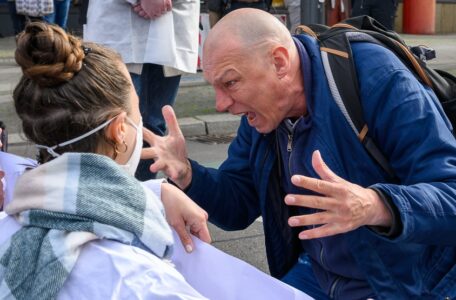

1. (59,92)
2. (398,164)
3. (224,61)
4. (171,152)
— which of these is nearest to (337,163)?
(398,164)

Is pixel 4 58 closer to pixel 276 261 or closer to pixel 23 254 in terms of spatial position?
pixel 276 261

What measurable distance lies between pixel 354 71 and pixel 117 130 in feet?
2.36

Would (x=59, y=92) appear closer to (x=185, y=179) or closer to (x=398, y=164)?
(x=185, y=179)

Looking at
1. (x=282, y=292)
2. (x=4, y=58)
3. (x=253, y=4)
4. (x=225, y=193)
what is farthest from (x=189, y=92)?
(x=282, y=292)

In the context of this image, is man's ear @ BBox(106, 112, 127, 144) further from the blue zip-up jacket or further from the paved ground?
the paved ground

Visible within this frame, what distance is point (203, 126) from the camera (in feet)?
23.8

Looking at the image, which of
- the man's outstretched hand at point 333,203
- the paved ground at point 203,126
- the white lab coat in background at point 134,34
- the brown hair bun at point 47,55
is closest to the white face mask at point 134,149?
the brown hair bun at point 47,55

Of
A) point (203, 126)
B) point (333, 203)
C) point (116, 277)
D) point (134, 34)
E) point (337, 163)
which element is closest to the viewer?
point (116, 277)

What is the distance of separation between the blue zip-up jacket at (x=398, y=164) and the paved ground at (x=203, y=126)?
1.50 metres

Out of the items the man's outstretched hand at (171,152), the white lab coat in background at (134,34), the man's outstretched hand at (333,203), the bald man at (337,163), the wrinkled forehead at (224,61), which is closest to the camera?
the man's outstretched hand at (333,203)

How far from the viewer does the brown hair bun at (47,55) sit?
192cm

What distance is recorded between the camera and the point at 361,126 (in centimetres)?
225

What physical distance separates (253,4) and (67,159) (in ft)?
18.6

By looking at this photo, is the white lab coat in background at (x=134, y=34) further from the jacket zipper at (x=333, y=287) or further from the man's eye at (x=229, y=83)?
the jacket zipper at (x=333, y=287)
